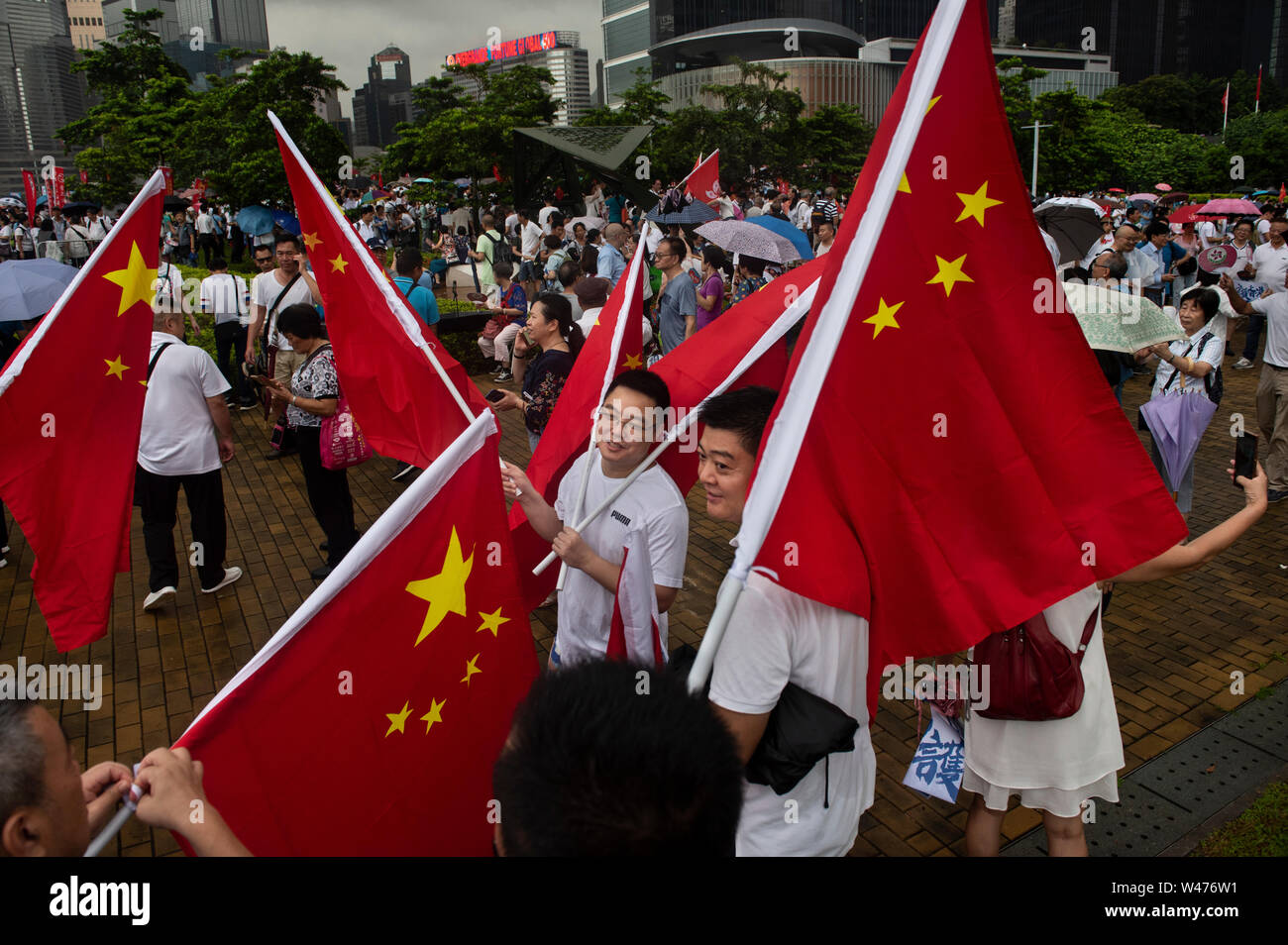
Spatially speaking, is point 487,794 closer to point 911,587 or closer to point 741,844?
point 741,844

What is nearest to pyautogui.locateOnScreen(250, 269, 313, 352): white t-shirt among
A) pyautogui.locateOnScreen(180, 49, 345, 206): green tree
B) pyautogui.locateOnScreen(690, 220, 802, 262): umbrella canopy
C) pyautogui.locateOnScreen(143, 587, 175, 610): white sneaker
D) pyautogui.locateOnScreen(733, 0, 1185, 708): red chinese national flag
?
pyautogui.locateOnScreen(143, 587, 175, 610): white sneaker

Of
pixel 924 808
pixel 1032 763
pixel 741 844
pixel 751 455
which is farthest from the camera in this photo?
pixel 924 808

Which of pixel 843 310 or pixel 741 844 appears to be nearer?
pixel 843 310

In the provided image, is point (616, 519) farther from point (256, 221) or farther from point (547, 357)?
point (256, 221)

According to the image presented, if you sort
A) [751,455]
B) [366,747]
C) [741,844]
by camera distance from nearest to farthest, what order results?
[366,747] < [741,844] < [751,455]

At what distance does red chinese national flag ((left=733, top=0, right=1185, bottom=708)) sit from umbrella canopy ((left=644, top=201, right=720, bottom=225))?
10.7 m

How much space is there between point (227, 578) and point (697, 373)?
426 centimetres

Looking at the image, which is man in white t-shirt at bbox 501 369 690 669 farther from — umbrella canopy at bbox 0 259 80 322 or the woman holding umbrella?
umbrella canopy at bbox 0 259 80 322

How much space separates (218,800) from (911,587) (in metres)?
1.69

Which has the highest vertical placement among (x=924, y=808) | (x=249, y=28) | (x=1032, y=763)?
(x=249, y=28)

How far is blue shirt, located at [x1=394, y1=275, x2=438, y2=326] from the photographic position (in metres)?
8.27

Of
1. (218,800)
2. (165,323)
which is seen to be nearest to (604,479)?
(218,800)

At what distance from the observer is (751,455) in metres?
2.58

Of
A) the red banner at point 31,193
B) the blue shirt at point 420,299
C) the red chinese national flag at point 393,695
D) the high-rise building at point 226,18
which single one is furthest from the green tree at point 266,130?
the high-rise building at point 226,18
